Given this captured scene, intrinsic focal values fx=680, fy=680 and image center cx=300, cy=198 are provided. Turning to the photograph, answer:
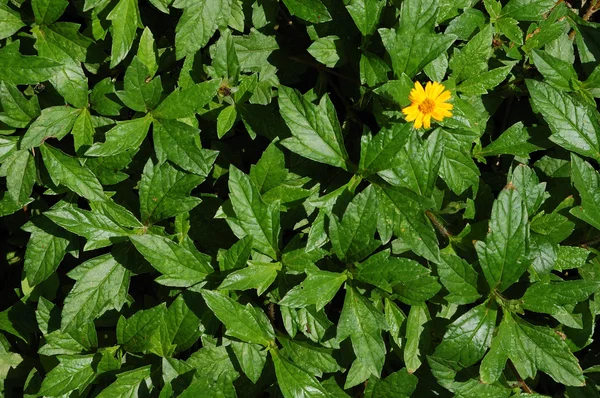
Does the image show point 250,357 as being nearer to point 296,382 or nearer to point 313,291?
point 296,382

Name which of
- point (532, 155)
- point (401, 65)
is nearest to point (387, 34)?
point (401, 65)

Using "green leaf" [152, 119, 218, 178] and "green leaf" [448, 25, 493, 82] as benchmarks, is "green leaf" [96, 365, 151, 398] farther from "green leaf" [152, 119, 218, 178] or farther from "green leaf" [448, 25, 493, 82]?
"green leaf" [448, 25, 493, 82]

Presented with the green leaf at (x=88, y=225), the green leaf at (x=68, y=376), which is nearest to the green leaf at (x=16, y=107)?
the green leaf at (x=88, y=225)

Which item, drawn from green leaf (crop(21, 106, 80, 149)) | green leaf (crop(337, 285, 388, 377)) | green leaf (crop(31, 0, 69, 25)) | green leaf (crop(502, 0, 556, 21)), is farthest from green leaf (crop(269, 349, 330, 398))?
green leaf (crop(502, 0, 556, 21))

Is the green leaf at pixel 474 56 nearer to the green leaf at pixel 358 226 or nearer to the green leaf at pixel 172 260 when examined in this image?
the green leaf at pixel 358 226

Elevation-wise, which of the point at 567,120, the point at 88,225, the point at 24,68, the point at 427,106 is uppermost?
the point at 24,68

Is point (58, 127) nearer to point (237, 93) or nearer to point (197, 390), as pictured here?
point (237, 93)

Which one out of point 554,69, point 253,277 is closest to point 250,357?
point 253,277
